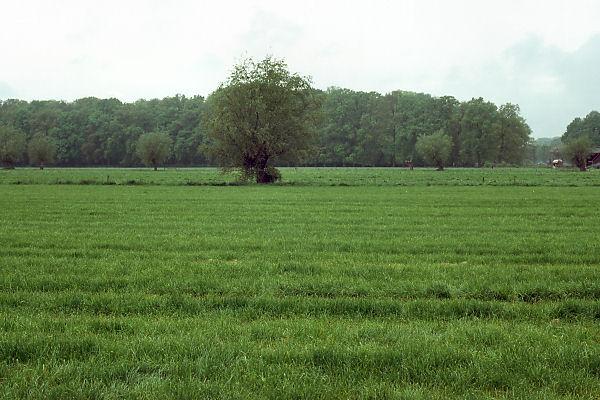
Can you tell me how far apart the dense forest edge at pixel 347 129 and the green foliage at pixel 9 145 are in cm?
2405

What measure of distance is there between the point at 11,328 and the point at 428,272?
758 cm

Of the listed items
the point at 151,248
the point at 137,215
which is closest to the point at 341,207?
the point at 137,215

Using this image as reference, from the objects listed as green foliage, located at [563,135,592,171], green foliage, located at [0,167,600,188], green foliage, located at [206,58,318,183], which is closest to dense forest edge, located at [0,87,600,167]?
green foliage, located at [563,135,592,171]

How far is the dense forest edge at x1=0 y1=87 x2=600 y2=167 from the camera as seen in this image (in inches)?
5443

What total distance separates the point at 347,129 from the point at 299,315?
15095 centimetres

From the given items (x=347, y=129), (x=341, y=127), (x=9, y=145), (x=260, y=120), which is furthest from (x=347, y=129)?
(x=260, y=120)

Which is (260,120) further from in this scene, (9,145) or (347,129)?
(347,129)

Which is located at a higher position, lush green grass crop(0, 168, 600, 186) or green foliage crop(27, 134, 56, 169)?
green foliage crop(27, 134, 56, 169)

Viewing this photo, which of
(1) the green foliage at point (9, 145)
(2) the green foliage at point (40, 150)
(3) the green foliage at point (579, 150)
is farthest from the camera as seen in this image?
(2) the green foliage at point (40, 150)

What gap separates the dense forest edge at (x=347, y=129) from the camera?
138m

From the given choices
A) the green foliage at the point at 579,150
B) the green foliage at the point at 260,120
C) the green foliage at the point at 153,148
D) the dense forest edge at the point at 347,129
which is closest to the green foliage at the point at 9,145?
the dense forest edge at the point at 347,129

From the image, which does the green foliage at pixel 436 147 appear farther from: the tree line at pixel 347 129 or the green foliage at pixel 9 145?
Answer: the green foliage at pixel 9 145

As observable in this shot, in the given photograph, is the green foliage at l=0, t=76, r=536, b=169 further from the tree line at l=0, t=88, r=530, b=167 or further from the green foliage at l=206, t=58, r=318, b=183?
the green foliage at l=206, t=58, r=318, b=183

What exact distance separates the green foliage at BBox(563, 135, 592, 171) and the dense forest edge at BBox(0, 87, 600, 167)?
1098 inches
